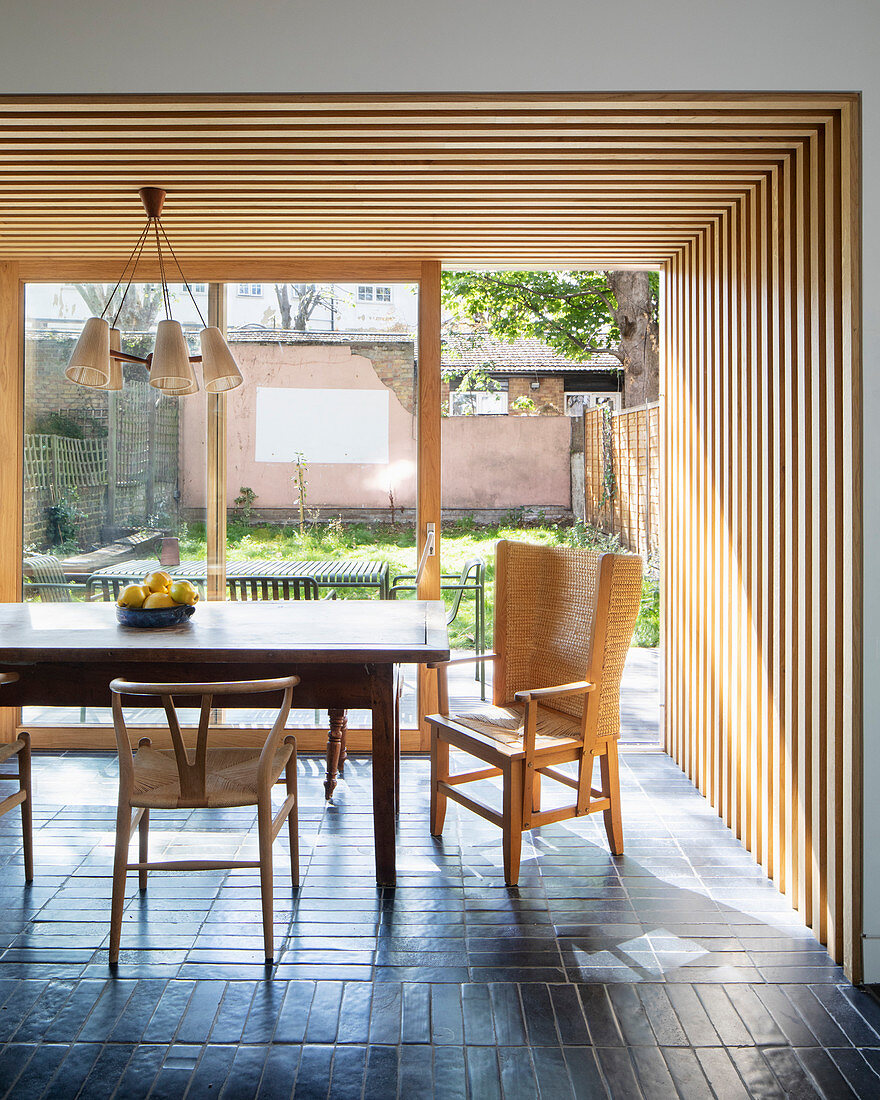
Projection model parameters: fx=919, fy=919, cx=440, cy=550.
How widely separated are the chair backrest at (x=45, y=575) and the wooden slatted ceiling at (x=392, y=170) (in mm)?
1664

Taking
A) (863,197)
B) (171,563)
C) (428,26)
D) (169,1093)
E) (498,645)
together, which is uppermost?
(428,26)

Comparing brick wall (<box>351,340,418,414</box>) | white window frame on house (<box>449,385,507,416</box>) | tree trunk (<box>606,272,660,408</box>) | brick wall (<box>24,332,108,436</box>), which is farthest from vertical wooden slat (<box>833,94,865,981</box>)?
white window frame on house (<box>449,385,507,416</box>)

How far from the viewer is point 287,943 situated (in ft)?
9.69

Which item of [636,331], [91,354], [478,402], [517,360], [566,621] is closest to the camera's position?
[91,354]

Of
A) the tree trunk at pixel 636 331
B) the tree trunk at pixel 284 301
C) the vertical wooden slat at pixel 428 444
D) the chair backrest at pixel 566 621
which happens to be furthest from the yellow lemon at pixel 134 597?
the tree trunk at pixel 636 331

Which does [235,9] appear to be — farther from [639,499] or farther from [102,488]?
[639,499]

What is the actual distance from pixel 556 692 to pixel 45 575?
3.17 meters

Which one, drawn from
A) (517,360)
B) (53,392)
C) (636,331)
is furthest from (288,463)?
(517,360)

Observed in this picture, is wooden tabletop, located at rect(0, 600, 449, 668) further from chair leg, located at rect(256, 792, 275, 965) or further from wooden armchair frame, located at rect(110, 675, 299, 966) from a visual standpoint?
chair leg, located at rect(256, 792, 275, 965)

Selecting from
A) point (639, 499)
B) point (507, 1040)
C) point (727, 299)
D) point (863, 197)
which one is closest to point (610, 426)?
point (639, 499)

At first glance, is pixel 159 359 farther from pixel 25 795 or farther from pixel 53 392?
pixel 53 392

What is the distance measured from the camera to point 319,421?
5160 mm

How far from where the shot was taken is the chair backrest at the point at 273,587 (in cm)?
514

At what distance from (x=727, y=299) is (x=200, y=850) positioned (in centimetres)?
322
